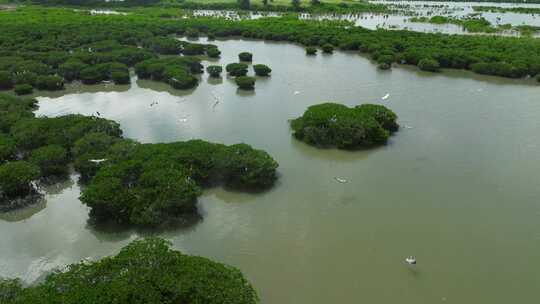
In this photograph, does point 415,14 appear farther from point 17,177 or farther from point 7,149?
point 17,177

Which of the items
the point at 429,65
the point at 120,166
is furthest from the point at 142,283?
the point at 429,65

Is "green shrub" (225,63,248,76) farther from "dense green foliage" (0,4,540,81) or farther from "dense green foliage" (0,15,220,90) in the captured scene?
"dense green foliage" (0,4,540,81)

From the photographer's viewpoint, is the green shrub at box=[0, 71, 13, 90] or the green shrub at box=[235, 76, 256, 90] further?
the green shrub at box=[235, 76, 256, 90]

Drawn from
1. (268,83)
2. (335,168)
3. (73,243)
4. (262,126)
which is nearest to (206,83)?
(268,83)

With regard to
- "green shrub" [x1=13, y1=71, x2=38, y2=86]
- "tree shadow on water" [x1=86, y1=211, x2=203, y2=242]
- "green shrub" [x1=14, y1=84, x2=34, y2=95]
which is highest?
"green shrub" [x1=13, y1=71, x2=38, y2=86]

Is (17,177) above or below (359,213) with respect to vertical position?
above

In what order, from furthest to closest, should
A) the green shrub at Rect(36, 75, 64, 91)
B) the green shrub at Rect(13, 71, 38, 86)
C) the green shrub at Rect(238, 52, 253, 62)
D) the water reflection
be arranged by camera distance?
the green shrub at Rect(238, 52, 253, 62) → the green shrub at Rect(13, 71, 38, 86) → the green shrub at Rect(36, 75, 64, 91) → the water reflection

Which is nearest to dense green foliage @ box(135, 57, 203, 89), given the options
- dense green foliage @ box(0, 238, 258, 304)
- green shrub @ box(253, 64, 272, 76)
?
green shrub @ box(253, 64, 272, 76)

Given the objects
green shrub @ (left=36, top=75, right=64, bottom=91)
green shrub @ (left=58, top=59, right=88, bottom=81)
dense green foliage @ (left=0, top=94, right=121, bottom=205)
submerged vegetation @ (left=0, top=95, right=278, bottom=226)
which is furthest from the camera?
green shrub @ (left=58, top=59, right=88, bottom=81)
